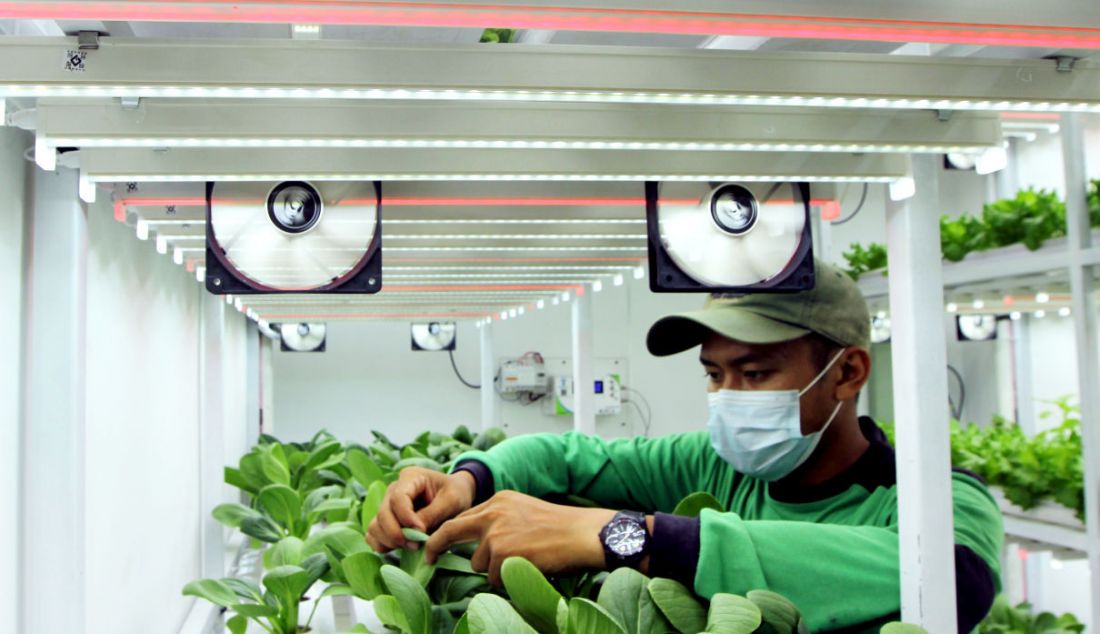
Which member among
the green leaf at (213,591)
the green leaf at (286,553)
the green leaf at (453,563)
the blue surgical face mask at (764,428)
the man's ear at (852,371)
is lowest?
the green leaf at (213,591)

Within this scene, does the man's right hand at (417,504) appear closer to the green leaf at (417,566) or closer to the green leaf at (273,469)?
the green leaf at (417,566)

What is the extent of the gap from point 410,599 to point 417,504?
316mm

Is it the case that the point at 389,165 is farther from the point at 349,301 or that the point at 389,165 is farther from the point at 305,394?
the point at 305,394

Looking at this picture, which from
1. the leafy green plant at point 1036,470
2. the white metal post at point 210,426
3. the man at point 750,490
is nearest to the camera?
the man at point 750,490

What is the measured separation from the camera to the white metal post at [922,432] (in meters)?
0.98

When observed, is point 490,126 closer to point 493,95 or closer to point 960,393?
point 493,95

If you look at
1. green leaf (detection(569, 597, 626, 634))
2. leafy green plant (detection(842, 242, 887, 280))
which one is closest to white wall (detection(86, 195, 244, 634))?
green leaf (detection(569, 597, 626, 634))

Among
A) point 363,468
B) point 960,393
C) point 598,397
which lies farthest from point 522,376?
point 363,468

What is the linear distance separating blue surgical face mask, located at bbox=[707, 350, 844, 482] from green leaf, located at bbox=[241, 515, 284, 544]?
1222 mm

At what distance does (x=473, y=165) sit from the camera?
99cm

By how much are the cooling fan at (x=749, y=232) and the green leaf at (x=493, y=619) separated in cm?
43

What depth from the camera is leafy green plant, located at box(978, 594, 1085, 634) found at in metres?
2.53

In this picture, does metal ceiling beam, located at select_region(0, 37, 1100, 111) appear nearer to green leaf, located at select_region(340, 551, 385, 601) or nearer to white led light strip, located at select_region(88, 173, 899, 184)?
white led light strip, located at select_region(88, 173, 899, 184)

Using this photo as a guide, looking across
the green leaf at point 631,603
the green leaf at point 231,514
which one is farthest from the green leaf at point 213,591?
the green leaf at point 631,603
